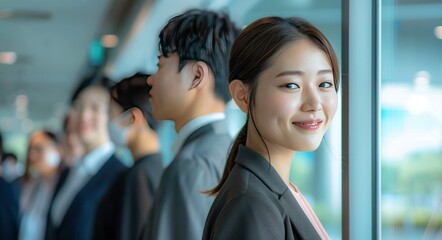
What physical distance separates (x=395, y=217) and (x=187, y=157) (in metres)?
0.61

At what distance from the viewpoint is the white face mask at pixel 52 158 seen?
7.56 m

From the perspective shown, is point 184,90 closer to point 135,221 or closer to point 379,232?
point 379,232

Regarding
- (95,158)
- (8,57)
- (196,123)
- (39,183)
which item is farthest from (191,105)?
(8,57)

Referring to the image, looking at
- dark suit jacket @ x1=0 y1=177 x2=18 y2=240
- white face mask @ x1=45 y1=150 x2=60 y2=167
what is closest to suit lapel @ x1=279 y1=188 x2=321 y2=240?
dark suit jacket @ x1=0 y1=177 x2=18 y2=240

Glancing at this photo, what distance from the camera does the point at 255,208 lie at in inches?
63.0

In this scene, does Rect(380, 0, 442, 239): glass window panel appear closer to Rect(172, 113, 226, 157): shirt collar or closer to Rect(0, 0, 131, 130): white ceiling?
Rect(172, 113, 226, 157): shirt collar

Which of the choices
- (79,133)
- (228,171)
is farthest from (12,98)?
(228,171)

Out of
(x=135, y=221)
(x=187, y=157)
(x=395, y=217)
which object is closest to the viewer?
(x=395, y=217)

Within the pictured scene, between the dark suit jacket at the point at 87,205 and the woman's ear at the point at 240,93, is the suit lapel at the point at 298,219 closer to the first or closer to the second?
the woman's ear at the point at 240,93

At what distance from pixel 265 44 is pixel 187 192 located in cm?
75

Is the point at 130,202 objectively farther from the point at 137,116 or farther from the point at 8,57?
the point at 8,57

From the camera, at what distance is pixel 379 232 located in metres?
2.27

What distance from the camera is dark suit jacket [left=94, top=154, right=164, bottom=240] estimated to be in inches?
124

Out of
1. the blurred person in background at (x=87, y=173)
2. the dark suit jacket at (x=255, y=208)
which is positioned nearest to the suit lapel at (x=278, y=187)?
the dark suit jacket at (x=255, y=208)
